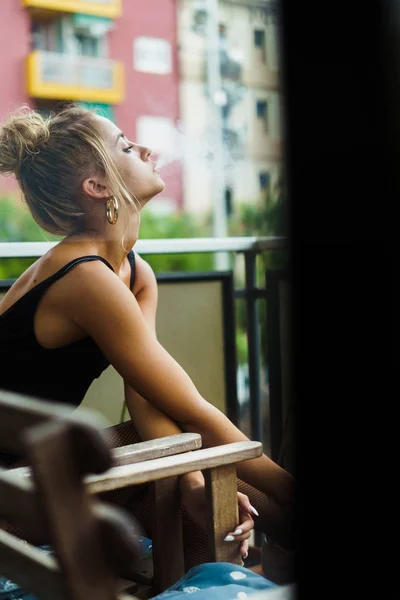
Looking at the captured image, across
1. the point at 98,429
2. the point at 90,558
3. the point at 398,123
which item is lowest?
the point at 90,558

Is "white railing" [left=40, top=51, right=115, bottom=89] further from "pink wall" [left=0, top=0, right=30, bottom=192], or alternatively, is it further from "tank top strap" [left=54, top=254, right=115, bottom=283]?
"tank top strap" [left=54, top=254, right=115, bottom=283]

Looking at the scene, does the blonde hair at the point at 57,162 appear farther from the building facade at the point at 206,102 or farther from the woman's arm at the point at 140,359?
the building facade at the point at 206,102

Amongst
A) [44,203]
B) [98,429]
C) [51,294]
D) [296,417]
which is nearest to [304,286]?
[296,417]

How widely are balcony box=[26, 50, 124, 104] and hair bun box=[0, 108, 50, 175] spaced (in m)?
0.23

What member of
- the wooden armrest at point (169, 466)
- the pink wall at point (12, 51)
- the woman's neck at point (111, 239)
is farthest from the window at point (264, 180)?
the pink wall at point (12, 51)

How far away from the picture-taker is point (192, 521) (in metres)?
1.68

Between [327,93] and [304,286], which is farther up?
[327,93]

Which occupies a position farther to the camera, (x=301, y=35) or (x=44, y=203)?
(x=44, y=203)

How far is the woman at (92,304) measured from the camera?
5.51ft

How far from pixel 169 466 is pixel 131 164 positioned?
79 cm

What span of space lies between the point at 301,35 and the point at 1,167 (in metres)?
1.38

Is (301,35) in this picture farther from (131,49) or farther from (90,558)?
(131,49)

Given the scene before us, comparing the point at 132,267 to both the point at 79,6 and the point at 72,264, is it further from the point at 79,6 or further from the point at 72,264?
the point at 79,6

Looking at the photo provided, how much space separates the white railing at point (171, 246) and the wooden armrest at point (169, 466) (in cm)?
97
